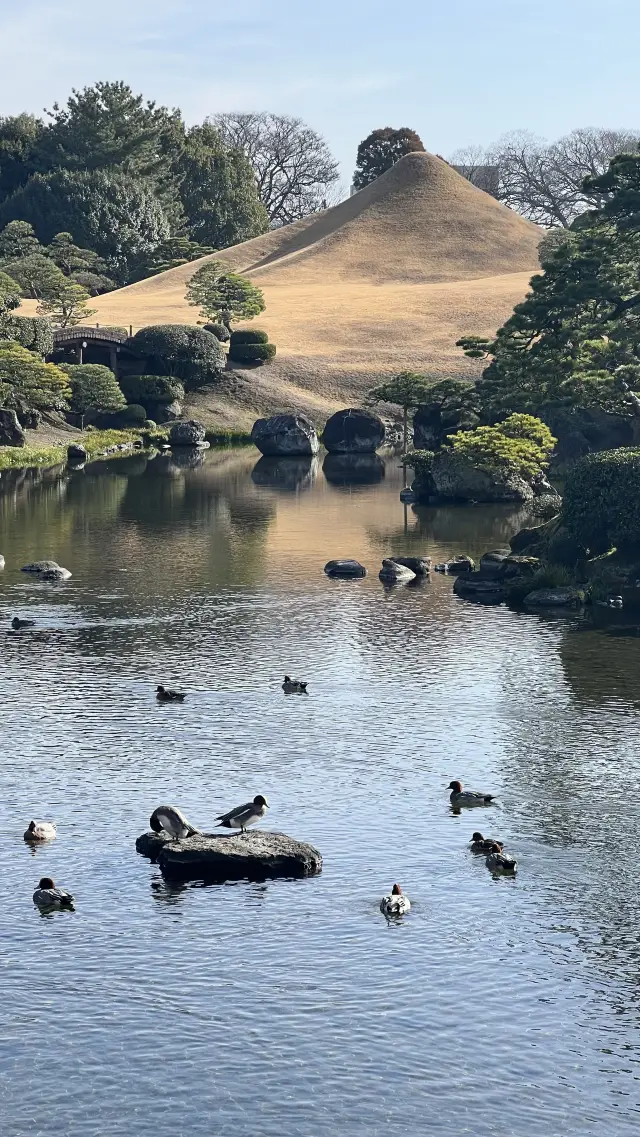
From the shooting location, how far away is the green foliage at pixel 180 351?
15438 cm

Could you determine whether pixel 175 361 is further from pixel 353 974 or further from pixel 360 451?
pixel 353 974

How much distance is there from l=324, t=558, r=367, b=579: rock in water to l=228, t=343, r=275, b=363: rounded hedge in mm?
99442

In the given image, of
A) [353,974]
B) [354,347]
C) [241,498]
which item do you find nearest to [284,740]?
[353,974]

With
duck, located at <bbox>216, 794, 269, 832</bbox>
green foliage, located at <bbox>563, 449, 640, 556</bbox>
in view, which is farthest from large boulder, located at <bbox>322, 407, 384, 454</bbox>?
duck, located at <bbox>216, 794, 269, 832</bbox>

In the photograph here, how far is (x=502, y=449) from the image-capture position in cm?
9506

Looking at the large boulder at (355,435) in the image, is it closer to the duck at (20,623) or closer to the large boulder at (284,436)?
the large boulder at (284,436)

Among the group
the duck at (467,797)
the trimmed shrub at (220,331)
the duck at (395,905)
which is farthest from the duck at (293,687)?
the trimmed shrub at (220,331)

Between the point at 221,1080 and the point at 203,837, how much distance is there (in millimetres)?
9174

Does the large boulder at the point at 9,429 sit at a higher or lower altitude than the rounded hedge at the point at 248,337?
lower

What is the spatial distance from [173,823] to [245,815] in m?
1.66

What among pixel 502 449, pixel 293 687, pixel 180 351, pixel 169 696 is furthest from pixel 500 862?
pixel 180 351

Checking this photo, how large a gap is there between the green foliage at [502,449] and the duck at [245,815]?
205 ft

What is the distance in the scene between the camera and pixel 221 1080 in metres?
24.2

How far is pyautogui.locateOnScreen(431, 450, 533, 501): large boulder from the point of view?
95562 mm
